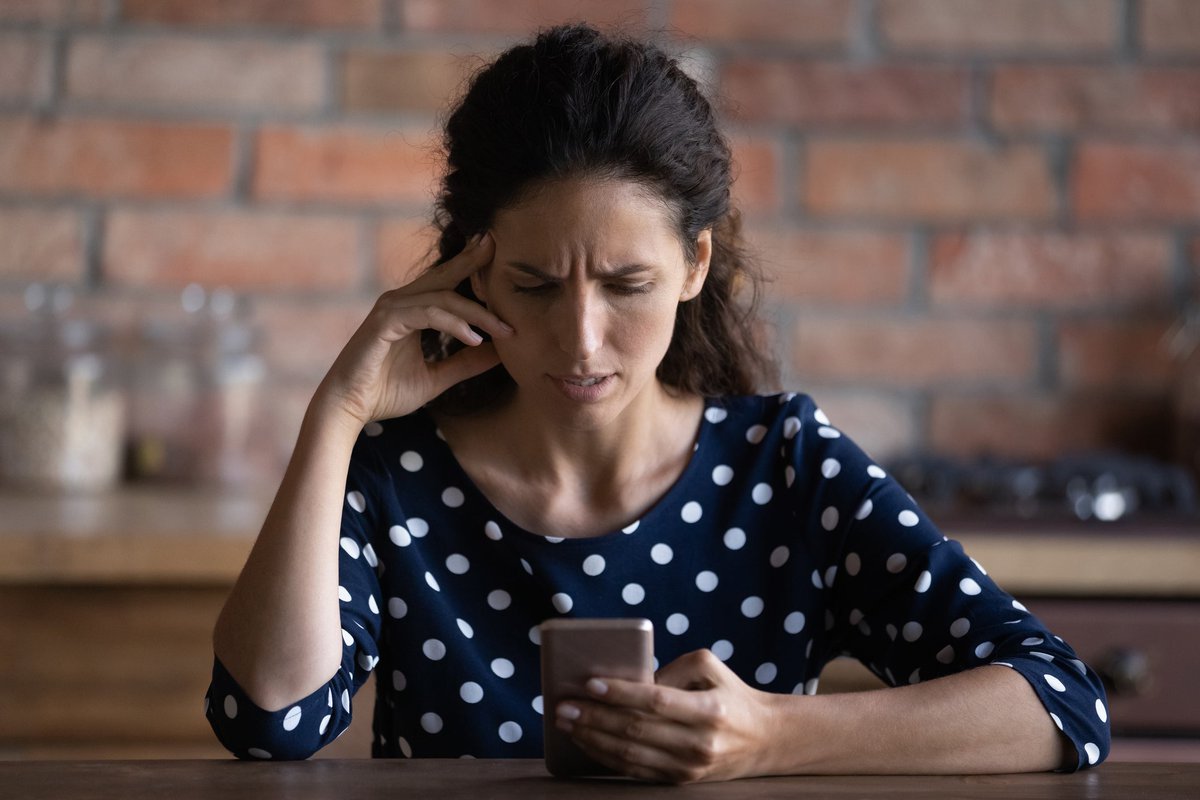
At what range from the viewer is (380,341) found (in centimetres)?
116

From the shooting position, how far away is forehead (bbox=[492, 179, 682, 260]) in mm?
1091

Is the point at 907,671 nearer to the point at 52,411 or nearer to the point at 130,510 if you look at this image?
the point at 130,510

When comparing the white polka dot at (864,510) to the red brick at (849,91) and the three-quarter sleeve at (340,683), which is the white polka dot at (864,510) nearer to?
the three-quarter sleeve at (340,683)

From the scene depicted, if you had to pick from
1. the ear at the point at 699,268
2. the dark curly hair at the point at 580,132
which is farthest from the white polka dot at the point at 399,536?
the ear at the point at 699,268

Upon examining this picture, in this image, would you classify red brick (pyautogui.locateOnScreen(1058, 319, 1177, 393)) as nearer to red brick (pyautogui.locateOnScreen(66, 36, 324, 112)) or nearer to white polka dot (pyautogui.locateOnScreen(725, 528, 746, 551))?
white polka dot (pyautogui.locateOnScreen(725, 528, 746, 551))

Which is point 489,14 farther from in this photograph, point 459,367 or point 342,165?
point 459,367

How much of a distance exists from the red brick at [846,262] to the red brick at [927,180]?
0.04m

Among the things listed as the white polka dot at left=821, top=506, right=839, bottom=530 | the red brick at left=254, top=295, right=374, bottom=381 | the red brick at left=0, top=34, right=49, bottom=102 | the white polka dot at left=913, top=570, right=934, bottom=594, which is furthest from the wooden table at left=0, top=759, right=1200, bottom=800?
the red brick at left=0, top=34, right=49, bottom=102

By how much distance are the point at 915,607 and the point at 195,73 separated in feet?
4.49

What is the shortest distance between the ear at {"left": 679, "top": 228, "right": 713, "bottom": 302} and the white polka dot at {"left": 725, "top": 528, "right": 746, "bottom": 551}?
8.5 inches

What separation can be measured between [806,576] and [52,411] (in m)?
1.14

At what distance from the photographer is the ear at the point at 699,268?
121cm

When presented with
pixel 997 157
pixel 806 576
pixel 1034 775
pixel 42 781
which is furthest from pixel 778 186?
pixel 42 781

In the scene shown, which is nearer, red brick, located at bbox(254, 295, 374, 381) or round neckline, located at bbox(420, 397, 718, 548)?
round neckline, located at bbox(420, 397, 718, 548)
